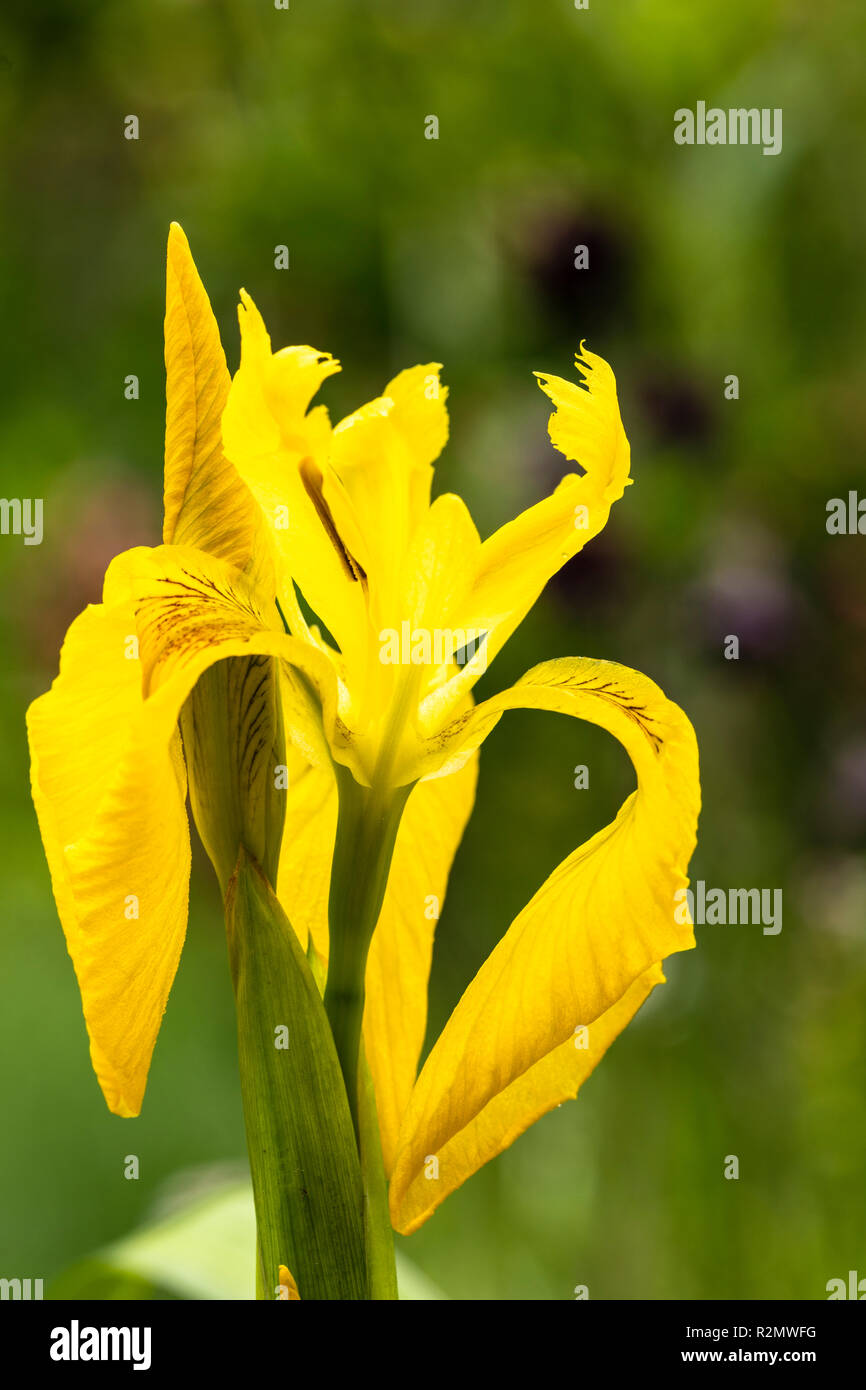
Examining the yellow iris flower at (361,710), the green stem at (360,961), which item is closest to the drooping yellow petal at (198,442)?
the yellow iris flower at (361,710)

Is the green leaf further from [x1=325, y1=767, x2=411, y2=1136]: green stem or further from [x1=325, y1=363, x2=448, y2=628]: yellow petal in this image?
[x1=325, y1=363, x2=448, y2=628]: yellow petal

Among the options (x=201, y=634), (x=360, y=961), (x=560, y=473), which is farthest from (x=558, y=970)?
(x=560, y=473)

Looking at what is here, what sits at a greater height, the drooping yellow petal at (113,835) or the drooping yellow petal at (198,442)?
the drooping yellow petal at (198,442)

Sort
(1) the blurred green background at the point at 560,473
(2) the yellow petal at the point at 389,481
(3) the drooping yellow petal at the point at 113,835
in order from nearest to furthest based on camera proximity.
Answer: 1. (3) the drooping yellow petal at the point at 113,835
2. (2) the yellow petal at the point at 389,481
3. (1) the blurred green background at the point at 560,473

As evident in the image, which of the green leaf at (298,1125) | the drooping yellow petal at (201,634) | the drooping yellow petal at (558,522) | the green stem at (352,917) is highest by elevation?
the drooping yellow petal at (558,522)

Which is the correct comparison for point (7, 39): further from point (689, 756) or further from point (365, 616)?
point (689, 756)

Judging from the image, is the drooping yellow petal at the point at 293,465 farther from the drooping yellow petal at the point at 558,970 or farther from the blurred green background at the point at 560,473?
the blurred green background at the point at 560,473
